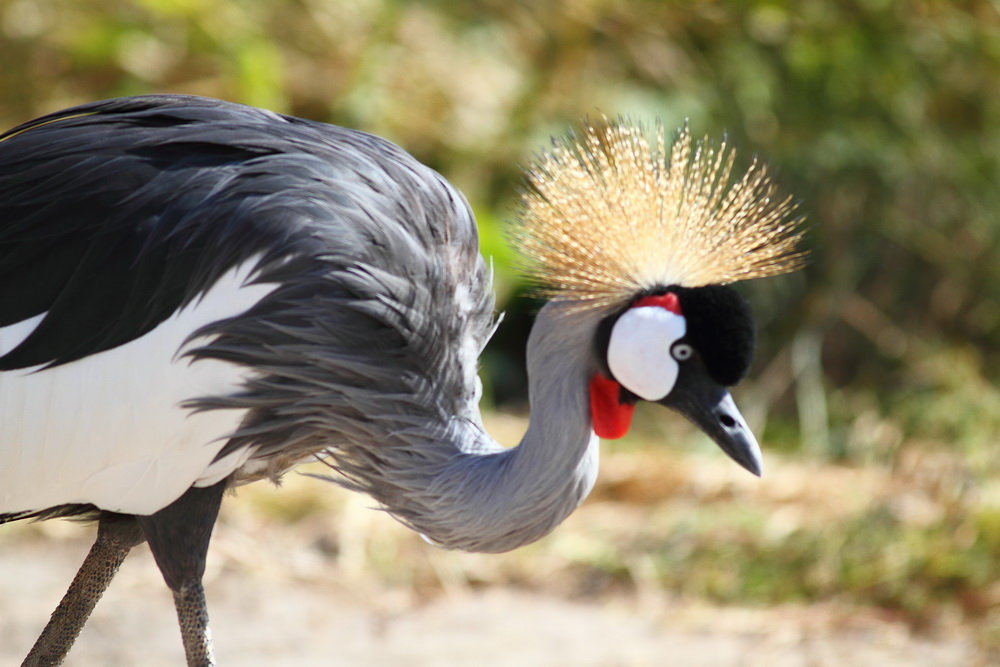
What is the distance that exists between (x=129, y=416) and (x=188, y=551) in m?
0.21

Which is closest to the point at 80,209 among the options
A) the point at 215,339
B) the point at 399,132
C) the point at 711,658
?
the point at 215,339

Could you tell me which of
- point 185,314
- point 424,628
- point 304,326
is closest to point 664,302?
point 304,326

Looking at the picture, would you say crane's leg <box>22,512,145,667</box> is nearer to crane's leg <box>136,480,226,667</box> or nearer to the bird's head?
crane's leg <box>136,480,226,667</box>

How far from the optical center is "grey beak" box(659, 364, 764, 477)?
1.61 metres

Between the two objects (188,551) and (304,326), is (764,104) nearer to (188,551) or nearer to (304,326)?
(304,326)

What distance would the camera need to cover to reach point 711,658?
248 cm

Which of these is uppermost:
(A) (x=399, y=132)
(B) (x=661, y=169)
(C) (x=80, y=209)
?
(A) (x=399, y=132)

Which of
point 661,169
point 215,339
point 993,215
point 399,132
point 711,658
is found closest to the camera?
point 215,339

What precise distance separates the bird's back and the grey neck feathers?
2.4 inches

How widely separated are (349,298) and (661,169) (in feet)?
1.61

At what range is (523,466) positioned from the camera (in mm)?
1676

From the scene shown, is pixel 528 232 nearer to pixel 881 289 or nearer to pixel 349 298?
pixel 349 298

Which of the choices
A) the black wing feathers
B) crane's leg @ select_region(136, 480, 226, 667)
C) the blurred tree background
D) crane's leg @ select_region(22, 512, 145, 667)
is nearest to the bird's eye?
the black wing feathers

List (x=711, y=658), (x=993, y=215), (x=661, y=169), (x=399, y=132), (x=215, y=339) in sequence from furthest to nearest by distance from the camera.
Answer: (x=399, y=132), (x=993, y=215), (x=711, y=658), (x=661, y=169), (x=215, y=339)
